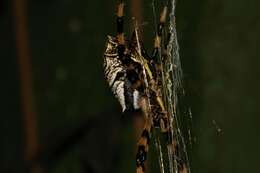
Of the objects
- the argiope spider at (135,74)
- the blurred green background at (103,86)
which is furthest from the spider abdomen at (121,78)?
the blurred green background at (103,86)

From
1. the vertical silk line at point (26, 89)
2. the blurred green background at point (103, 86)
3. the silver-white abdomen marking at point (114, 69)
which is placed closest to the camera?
the silver-white abdomen marking at point (114, 69)

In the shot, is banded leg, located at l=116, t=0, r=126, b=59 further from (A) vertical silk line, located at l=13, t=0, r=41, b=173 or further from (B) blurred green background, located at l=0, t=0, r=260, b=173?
(A) vertical silk line, located at l=13, t=0, r=41, b=173

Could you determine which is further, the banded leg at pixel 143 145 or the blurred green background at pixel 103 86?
the blurred green background at pixel 103 86

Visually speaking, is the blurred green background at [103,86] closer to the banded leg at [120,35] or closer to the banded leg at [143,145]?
the banded leg at [143,145]

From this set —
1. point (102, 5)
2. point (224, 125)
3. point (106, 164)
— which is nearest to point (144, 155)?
point (106, 164)

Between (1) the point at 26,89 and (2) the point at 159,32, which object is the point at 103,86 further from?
(2) the point at 159,32
